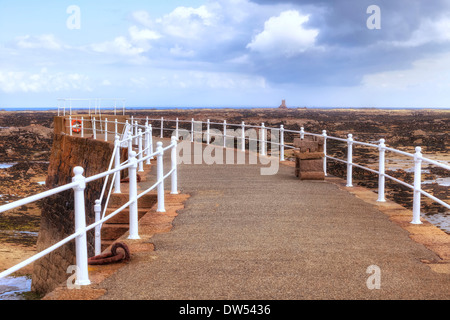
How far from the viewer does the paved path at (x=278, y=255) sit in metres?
4.99

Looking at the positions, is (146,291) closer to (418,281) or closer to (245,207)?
(418,281)

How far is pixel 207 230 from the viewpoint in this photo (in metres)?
7.62

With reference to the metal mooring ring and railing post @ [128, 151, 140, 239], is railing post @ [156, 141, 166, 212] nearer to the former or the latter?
railing post @ [128, 151, 140, 239]

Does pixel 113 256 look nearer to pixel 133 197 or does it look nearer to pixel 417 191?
pixel 133 197

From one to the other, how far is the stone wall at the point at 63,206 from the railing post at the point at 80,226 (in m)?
9.58

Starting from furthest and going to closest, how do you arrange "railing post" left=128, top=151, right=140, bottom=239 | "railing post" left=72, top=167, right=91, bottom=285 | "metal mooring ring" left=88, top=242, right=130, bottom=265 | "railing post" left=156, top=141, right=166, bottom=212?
"railing post" left=156, top=141, right=166, bottom=212 < "railing post" left=128, top=151, right=140, bottom=239 < "metal mooring ring" left=88, top=242, right=130, bottom=265 < "railing post" left=72, top=167, right=91, bottom=285

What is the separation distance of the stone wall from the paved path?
7.12 m

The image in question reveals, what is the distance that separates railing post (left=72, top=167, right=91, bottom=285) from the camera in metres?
4.97

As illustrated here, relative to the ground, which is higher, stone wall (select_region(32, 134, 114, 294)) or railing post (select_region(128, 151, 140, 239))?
railing post (select_region(128, 151, 140, 239))

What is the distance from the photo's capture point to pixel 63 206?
20.6m

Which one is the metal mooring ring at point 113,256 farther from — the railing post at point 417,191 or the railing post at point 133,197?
the railing post at point 417,191

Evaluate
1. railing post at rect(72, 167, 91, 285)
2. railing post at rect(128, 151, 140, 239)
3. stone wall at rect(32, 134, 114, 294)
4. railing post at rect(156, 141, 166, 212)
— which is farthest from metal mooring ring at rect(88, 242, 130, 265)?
stone wall at rect(32, 134, 114, 294)

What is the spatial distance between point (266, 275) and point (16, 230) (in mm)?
21892

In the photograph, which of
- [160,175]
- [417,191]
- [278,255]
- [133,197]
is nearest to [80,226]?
[133,197]
